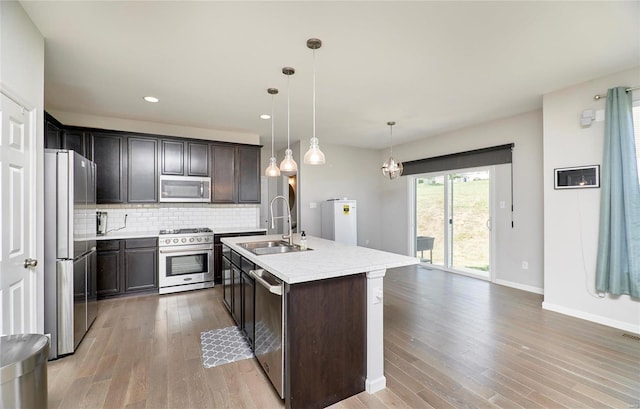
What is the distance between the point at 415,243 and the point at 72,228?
5794 mm

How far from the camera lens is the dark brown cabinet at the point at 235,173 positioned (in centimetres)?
494

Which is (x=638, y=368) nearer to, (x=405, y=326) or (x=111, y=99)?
(x=405, y=326)

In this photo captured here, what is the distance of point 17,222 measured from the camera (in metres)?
1.83

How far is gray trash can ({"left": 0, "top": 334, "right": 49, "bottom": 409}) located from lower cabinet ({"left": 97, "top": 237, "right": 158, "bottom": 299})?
2.78 metres

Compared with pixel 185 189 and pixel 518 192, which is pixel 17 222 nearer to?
pixel 185 189

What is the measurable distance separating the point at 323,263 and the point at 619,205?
326 cm

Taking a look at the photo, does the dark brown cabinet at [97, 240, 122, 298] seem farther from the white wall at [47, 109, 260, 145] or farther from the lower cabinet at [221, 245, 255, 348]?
the white wall at [47, 109, 260, 145]

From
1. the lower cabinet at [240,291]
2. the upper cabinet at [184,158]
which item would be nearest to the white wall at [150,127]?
the upper cabinet at [184,158]

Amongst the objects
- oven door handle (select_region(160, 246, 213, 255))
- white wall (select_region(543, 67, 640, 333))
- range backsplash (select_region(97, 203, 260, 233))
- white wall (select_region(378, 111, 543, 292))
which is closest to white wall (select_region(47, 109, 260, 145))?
range backsplash (select_region(97, 203, 260, 233))

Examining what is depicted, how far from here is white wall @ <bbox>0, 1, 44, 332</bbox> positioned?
174 cm

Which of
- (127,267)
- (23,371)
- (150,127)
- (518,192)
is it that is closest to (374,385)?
(23,371)

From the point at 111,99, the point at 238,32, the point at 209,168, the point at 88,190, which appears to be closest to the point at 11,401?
the point at 88,190

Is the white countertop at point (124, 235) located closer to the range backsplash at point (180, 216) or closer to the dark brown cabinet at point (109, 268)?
the dark brown cabinet at point (109, 268)

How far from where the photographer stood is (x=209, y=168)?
486cm
